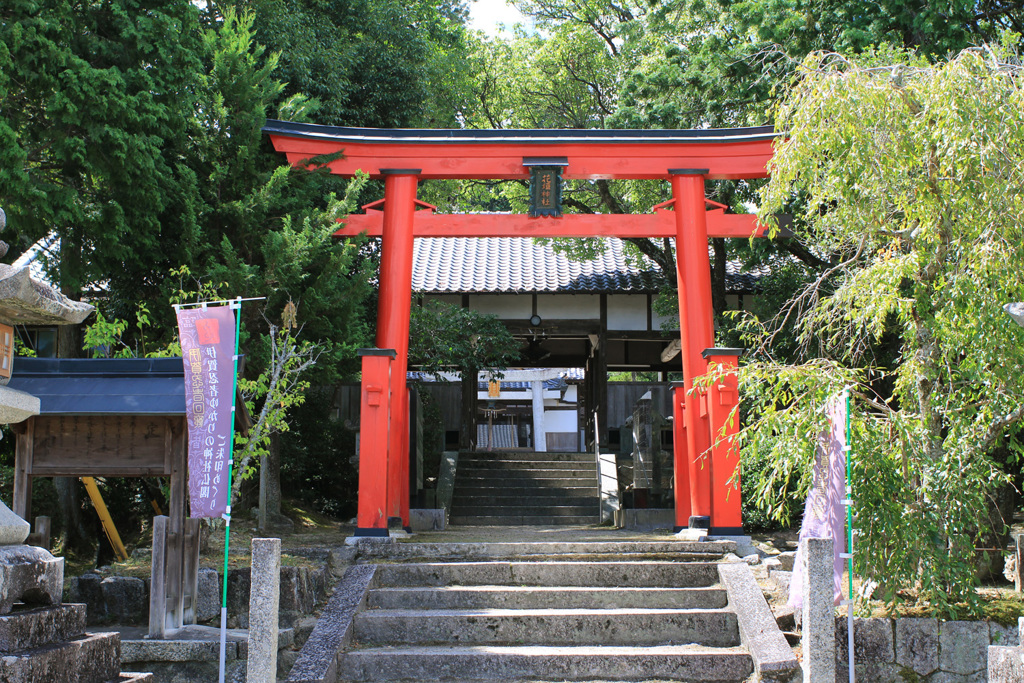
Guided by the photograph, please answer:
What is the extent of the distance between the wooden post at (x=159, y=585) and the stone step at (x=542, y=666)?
4.38 ft

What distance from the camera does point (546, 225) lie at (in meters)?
10.4

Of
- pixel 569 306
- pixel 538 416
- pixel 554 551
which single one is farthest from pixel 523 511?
pixel 538 416

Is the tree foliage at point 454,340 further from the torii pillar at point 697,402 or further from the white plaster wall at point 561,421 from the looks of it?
the white plaster wall at point 561,421

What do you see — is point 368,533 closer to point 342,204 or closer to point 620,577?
point 620,577

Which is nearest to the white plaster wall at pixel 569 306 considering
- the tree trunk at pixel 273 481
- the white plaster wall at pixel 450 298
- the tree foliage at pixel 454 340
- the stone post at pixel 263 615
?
the white plaster wall at pixel 450 298

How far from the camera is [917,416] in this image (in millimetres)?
6574

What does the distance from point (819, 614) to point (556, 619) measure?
82.8 inches

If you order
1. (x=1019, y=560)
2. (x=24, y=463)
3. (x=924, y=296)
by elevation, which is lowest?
(x=1019, y=560)

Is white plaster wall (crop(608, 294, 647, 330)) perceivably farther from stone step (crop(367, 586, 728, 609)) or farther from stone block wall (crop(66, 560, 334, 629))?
stone block wall (crop(66, 560, 334, 629))

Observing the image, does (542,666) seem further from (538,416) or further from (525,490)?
(538,416)

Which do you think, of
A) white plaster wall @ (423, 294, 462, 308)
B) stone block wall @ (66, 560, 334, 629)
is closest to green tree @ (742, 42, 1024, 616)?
stone block wall @ (66, 560, 334, 629)

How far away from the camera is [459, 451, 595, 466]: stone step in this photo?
50.6ft

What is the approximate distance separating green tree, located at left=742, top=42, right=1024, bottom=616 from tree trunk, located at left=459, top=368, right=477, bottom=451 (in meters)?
10.8

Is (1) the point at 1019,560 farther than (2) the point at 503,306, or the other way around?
(2) the point at 503,306
